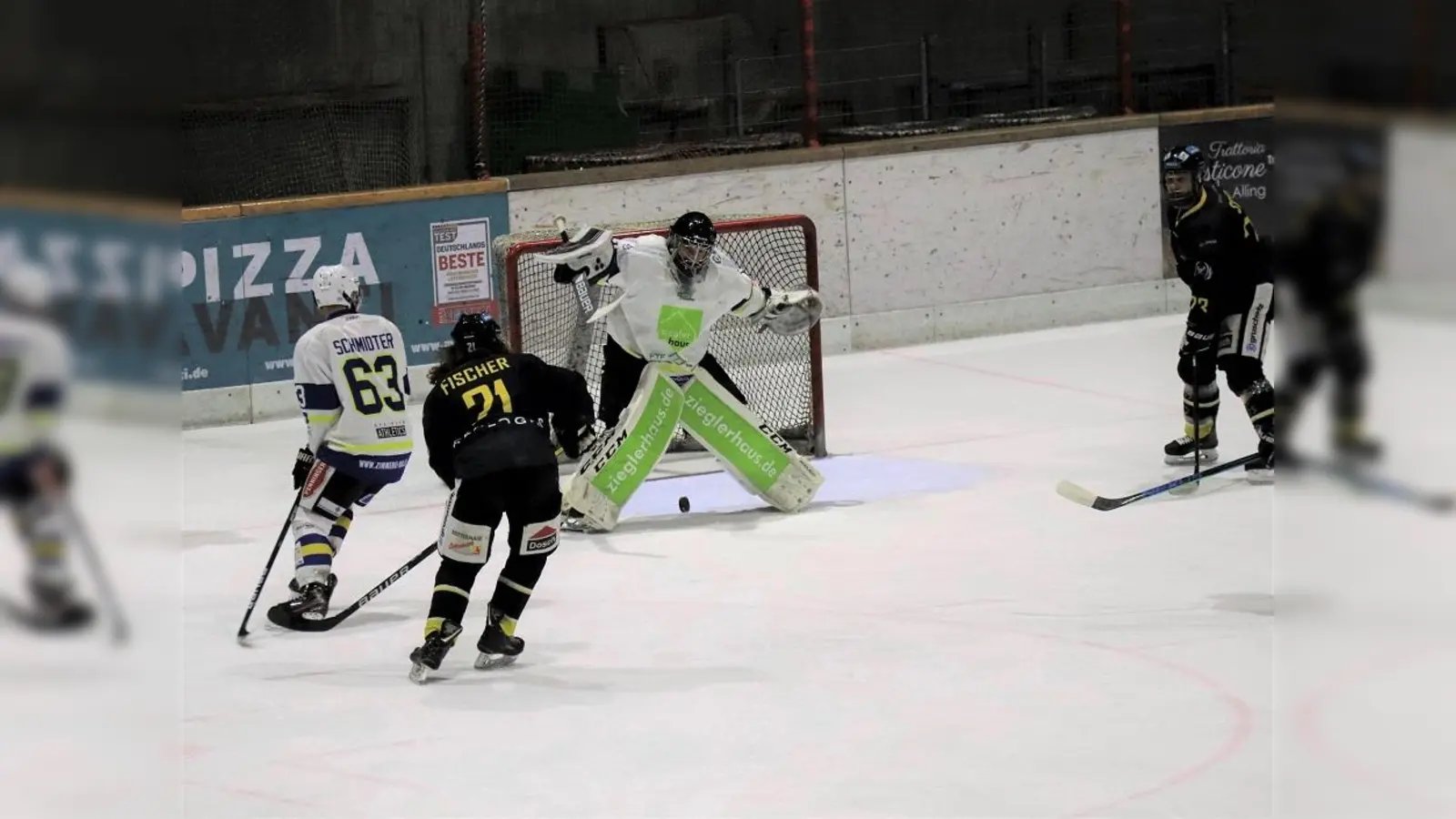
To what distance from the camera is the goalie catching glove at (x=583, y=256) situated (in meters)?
6.73

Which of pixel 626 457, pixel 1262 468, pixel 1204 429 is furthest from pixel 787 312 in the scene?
pixel 1262 468

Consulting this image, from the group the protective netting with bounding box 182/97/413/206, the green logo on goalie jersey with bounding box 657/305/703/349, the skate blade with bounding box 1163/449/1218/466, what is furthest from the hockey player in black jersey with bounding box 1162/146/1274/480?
the protective netting with bounding box 182/97/413/206

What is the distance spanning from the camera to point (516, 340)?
781 cm

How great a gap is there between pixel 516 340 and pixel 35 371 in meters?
6.95

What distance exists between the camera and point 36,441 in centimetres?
90

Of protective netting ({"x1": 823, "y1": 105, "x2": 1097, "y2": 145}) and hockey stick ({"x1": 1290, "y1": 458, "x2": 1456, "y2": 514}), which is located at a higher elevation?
protective netting ({"x1": 823, "y1": 105, "x2": 1097, "y2": 145})

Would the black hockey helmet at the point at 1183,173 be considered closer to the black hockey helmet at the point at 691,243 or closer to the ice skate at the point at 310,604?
the black hockey helmet at the point at 691,243

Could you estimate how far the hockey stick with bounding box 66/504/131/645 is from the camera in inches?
36.0

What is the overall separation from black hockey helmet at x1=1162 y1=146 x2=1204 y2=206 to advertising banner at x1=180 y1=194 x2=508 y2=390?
342 cm

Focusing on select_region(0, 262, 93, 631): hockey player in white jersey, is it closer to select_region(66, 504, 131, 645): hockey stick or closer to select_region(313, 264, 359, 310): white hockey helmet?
select_region(66, 504, 131, 645): hockey stick

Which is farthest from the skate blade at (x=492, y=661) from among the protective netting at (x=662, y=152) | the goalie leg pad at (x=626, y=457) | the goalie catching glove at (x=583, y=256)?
the protective netting at (x=662, y=152)

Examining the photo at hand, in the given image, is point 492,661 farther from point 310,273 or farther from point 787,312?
point 310,273

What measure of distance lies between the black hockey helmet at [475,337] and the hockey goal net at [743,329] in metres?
2.41

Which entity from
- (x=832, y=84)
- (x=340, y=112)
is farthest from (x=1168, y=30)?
(x=340, y=112)
